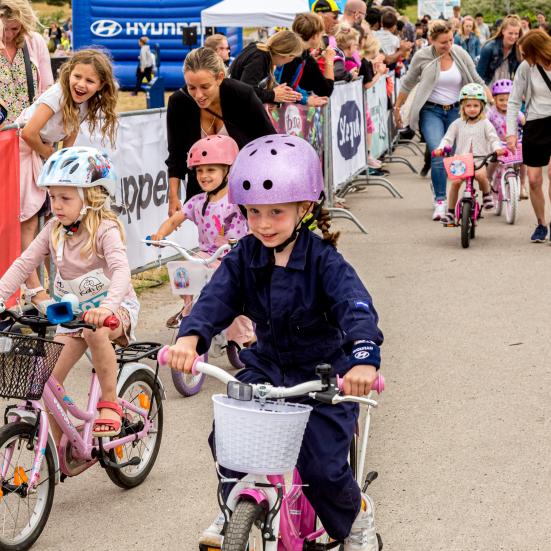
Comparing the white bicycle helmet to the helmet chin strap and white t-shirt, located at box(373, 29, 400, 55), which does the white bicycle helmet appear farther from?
white t-shirt, located at box(373, 29, 400, 55)

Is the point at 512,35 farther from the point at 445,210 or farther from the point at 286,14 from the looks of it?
the point at 286,14

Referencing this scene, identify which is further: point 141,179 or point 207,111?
point 141,179

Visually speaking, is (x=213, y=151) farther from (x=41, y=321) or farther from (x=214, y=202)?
(x=41, y=321)

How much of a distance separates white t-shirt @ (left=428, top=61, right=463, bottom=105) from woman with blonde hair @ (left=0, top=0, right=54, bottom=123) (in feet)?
19.7

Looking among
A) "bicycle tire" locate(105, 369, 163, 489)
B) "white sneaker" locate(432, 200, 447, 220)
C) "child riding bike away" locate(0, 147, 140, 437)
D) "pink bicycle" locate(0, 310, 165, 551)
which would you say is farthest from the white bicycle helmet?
"white sneaker" locate(432, 200, 447, 220)

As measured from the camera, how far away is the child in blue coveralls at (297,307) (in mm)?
3746

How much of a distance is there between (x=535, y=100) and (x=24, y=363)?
826 centimetres

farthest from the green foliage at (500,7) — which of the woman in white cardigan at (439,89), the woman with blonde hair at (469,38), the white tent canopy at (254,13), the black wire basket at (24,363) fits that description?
the black wire basket at (24,363)

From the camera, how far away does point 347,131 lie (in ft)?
47.9

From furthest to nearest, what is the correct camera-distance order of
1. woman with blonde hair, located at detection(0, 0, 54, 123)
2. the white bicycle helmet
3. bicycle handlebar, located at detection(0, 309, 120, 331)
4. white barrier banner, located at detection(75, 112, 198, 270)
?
white barrier banner, located at detection(75, 112, 198, 270) → woman with blonde hair, located at detection(0, 0, 54, 123) → the white bicycle helmet → bicycle handlebar, located at detection(0, 309, 120, 331)

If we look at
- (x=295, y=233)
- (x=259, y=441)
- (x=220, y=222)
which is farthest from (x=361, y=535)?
(x=220, y=222)

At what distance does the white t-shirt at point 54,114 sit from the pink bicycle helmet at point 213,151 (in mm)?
853

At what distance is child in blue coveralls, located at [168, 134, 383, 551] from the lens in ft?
12.3

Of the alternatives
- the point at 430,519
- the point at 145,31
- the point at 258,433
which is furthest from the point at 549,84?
the point at 145,31
